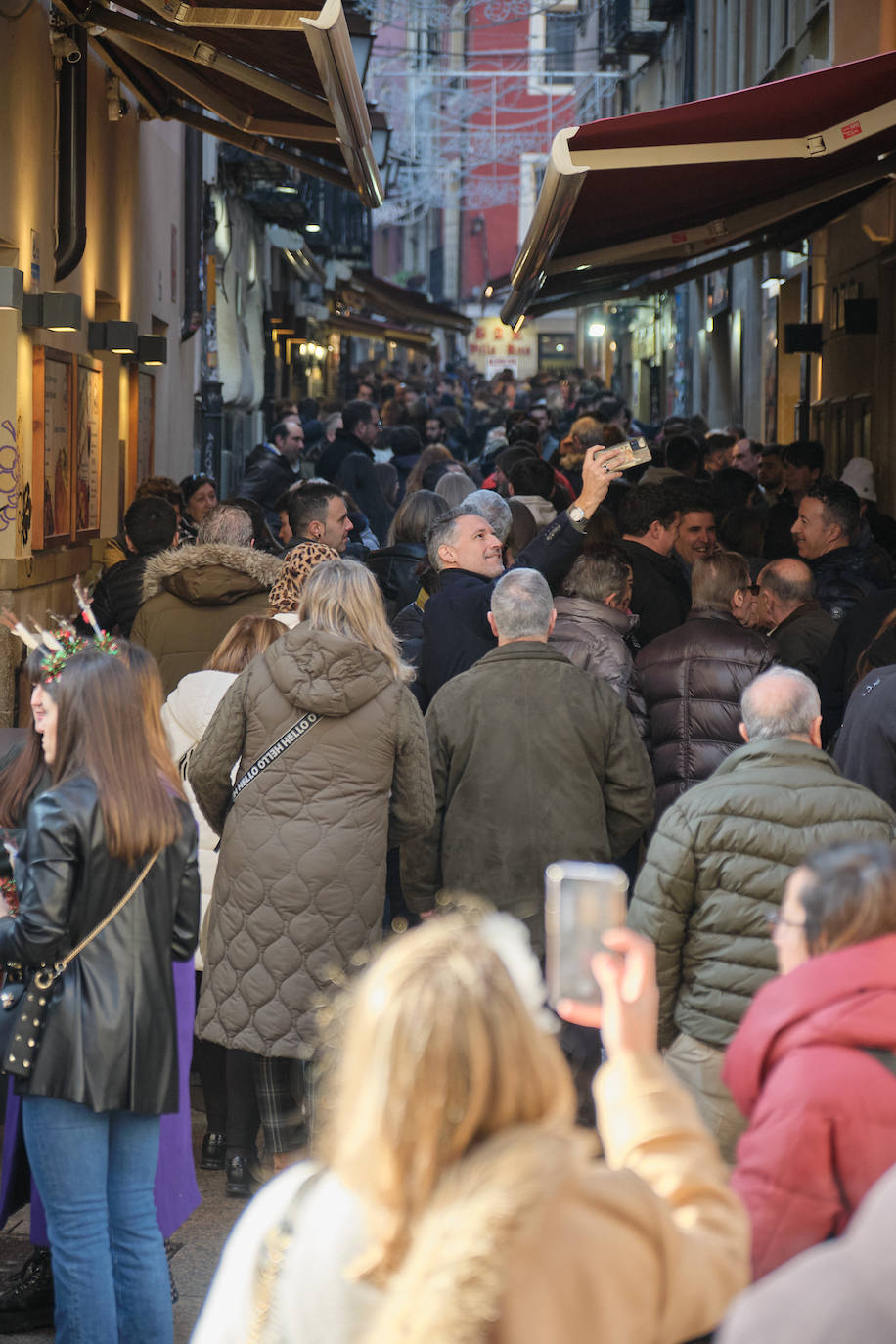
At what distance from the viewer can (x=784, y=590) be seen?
7.28m

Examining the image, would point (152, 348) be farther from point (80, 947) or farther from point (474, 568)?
point (80, 947)

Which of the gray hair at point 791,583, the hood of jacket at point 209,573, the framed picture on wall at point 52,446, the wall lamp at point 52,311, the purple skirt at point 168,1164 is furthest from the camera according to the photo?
the framed picture on wall at point 52,446

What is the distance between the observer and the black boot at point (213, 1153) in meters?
5.98

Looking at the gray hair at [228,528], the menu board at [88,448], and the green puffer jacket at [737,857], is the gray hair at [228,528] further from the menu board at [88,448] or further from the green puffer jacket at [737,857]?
→ the green puffer jacket at [737,857]

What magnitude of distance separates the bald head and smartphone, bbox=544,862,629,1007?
5004 millimetres

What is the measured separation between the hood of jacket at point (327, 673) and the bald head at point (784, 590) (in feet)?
8.27

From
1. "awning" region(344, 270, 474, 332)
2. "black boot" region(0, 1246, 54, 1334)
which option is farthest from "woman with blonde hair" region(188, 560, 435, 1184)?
"awning" region(344, 270, 474, 332)

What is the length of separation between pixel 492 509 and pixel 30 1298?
3.88 m

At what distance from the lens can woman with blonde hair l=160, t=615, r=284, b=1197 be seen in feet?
18.9

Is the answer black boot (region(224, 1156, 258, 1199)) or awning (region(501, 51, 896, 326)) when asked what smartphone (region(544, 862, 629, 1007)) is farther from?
awning (region(501, 51, 896, 326))

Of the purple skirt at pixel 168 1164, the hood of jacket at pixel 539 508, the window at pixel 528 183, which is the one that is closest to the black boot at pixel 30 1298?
the purple skirt at pixel 168 1164

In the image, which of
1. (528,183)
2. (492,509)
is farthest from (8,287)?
(528,183)

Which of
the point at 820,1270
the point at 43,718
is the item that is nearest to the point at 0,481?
the point at 43,718

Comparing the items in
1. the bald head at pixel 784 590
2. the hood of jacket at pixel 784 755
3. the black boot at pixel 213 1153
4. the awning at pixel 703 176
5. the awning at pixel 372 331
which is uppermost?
the awning at pixel 372 331
